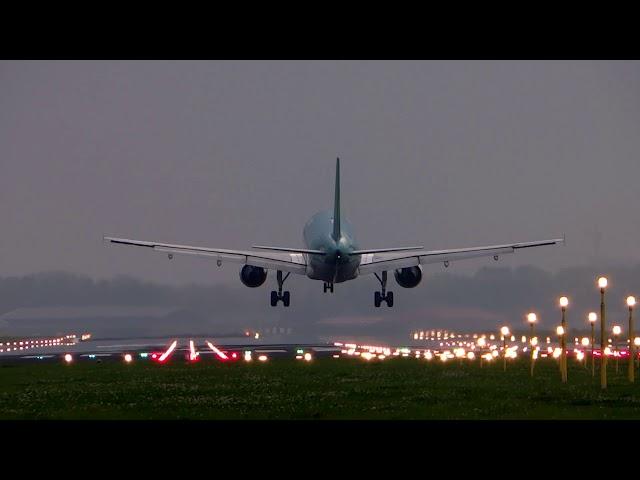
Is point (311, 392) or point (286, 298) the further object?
point (286, 298)

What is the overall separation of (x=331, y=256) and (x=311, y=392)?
32.9 m

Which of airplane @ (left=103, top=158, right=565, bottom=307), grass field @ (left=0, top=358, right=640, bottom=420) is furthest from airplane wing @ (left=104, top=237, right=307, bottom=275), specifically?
grass field @ (left=0, top=358, right=640, bottom=420)

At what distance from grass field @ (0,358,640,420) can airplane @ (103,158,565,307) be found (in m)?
14.6

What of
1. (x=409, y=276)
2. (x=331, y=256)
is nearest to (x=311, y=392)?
(x=331, y=256)

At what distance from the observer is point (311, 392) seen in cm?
4538

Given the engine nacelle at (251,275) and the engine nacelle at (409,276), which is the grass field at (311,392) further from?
the engine nacelle at (409,276)

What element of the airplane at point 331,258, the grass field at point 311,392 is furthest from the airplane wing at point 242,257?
the grass field at point 311,392

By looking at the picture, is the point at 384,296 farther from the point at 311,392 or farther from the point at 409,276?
the point at 311,392

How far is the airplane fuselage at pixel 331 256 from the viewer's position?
77.9 metres

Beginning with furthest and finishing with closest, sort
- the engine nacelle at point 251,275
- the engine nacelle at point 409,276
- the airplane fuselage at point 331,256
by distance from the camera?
the engine nacelle at point 409,276
the engine nacelle at point 251,275
the airplane fuselage at point 331,256

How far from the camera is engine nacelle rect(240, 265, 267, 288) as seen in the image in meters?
84.5

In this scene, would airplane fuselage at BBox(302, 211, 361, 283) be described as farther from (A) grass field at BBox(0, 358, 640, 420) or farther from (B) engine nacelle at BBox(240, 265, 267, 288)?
(A) grass field at BBox(0, 358, 640, 420)
